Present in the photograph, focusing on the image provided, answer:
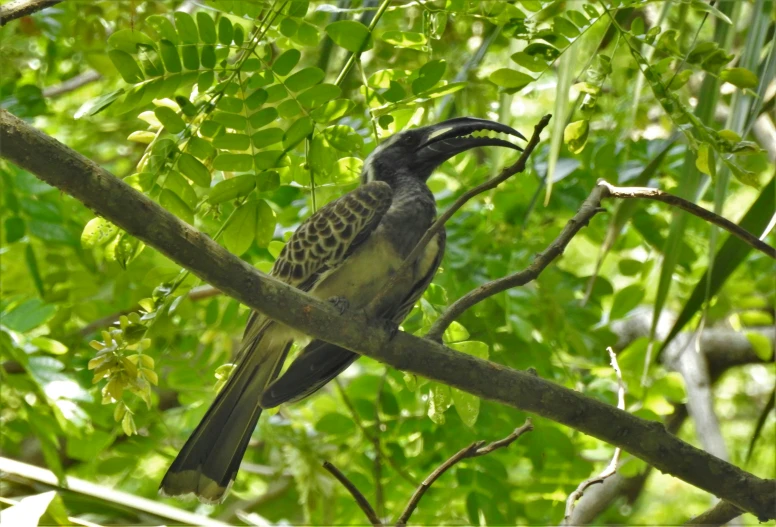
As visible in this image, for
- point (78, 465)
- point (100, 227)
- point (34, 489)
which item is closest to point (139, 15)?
point (100, 227)

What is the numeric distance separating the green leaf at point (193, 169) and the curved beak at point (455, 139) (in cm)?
81

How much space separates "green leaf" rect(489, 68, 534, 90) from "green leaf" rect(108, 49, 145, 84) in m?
0.83

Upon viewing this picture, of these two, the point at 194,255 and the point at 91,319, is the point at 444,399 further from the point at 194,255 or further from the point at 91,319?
the point at 91,319

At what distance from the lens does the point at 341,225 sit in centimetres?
253

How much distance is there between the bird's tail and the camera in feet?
7.73

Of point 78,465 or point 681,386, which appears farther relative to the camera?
point 78,465

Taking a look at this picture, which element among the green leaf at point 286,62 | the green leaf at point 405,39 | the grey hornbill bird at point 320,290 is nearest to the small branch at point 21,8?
the green leaf at point 286,62

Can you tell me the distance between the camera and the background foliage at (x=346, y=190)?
2.01 m

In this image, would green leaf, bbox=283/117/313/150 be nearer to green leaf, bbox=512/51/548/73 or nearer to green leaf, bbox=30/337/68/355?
green leaf, bbox=512/51/548/73

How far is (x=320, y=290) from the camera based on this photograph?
2.63m

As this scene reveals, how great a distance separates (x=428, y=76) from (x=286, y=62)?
0.37 m

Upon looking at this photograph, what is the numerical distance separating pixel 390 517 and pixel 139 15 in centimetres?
219

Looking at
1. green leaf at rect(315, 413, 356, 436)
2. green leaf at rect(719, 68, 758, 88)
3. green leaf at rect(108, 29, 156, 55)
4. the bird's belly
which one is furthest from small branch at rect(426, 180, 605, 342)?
green leaf at rect(315, 413, 356, 436)

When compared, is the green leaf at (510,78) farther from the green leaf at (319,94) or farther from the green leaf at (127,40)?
the green leaf at (127,40)
